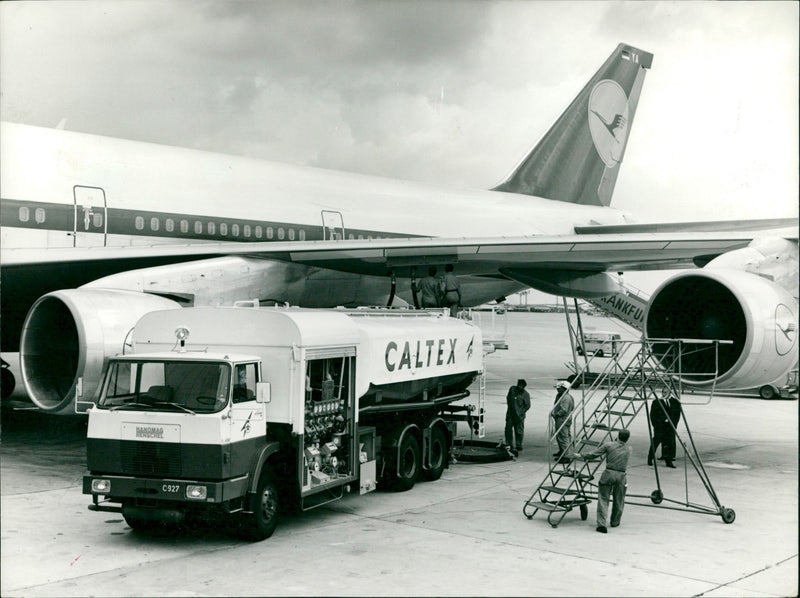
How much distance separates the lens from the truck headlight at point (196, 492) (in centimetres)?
738

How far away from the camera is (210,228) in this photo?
14352mm

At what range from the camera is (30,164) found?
39.3 ft

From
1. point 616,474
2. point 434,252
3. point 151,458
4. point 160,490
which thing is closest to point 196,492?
point 160,490

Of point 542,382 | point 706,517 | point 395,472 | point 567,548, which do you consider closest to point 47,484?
point 395,472

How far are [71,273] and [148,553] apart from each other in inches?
225

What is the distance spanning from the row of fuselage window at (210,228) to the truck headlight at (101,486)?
Result: 553 cm

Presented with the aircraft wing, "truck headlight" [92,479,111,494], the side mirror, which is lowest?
"truck headlight" [92,479,111,494]

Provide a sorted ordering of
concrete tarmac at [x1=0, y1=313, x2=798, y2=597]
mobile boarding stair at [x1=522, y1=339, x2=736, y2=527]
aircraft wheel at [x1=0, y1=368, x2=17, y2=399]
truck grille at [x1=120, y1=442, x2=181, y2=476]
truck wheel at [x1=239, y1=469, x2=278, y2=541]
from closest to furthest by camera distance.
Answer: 1. concrete tarmac at [x1=0, y1=313, x2=798, y2=597]
2. truck grille at [x1=120, y1=442, x2=181, y2=476]
3. truck wheel at [x1=239, y1=469, x2=278, y2=541]
4. mobile boarding stair at [x1=522, y1=339, x2=736, y2=527]
5. aircraft wheel at [x1=0, y1=368, x2=17, y2=399]

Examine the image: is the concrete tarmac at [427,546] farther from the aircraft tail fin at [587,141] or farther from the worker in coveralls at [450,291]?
the aircraft tail fin at [587,141]

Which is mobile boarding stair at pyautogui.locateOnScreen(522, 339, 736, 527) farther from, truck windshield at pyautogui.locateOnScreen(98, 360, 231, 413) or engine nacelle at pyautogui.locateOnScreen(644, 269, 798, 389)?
truck windshield at pyautogui.locateOnScreen(98, 360, 231, 413)

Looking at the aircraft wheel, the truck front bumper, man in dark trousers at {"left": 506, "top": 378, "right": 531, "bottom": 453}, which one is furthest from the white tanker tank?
the aircraft wheel

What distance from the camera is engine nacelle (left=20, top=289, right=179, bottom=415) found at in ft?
31.6

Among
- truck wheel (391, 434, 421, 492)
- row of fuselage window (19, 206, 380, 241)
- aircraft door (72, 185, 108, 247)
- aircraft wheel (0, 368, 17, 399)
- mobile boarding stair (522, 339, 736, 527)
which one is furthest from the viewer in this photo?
aircraft wheel (0, 368, 17, 399)

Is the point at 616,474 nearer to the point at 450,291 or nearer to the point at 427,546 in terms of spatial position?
the point at 427,546
